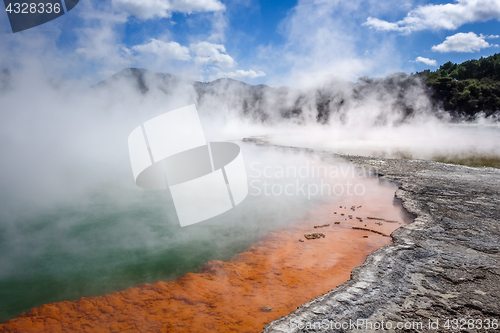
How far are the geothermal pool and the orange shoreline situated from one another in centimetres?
1

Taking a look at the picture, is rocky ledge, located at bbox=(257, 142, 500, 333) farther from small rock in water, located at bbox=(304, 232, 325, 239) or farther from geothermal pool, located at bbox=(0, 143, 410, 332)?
small rock in water, located at bbox=(304, 232, 325, 239)

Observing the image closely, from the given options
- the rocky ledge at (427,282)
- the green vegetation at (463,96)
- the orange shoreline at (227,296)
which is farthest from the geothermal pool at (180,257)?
the green vegetation at (463,96)

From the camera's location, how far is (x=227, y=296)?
2.70 meters

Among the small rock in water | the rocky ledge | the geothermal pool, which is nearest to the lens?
the rocky ledge

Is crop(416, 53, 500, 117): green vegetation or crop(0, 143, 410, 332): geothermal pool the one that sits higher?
crop(416, 53, 500, 117): green vegetation

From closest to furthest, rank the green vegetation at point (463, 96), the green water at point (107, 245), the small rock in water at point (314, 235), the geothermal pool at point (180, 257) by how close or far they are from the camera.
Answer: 1. the geothermal pool at point (180, 257)
2. the green water at point (107, 245)
3. the small rock in water at point (314, 235)
4. the green vegetation at point (463, 96)

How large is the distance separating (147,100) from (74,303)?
31.0 feet

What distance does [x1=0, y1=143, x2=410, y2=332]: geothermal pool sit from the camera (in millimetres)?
2500

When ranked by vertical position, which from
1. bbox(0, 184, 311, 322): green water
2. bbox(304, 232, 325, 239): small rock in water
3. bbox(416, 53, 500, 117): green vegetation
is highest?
bbox(416, 53, 500, 117): green vegetation

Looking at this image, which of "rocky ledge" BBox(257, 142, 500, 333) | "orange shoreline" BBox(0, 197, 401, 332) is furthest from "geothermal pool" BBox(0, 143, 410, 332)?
"rocky ledge" BBox(257, 142, 500, 333)

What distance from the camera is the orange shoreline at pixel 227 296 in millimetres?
2332

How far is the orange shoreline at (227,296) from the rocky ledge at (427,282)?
369 mm

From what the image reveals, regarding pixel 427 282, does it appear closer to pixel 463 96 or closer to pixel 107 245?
pixel 107 245

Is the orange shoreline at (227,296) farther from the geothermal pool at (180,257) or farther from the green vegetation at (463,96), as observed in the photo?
the green vegetation at (463,96)
